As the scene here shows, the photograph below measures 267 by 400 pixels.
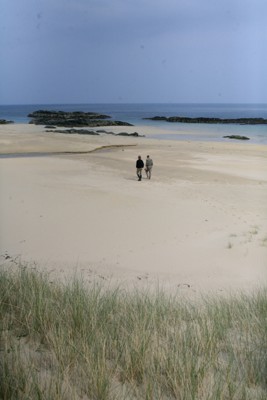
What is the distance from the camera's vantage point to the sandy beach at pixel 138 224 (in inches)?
311

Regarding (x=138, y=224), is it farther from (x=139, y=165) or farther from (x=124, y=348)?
(x=124, y=348)

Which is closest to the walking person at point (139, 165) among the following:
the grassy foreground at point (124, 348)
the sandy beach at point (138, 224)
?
the sandy beach at point (138, 224)

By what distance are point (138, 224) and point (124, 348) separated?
755cm

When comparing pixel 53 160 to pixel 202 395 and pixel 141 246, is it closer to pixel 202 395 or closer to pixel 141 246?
pixel 141 246

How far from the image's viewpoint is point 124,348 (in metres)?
3.50

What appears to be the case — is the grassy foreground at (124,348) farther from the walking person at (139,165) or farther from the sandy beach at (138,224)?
the walking person at (139,165)

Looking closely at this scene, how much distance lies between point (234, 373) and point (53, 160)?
20.8m

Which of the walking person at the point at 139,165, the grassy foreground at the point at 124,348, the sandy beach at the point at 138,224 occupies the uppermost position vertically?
the walking person at the point at 139,165

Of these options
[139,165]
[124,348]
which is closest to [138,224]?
[139,165]

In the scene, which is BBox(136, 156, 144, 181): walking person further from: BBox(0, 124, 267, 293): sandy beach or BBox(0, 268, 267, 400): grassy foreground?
BBox(0, 268, 267, 400): grassy foreground

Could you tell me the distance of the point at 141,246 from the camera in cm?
939

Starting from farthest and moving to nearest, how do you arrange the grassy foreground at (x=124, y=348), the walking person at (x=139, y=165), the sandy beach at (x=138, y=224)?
the walking person at (x=139, y=165) < the sandy beach at (x=138, y=224) < the grassy foreground at (x=124, y=348)

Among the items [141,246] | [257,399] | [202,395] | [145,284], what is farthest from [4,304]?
[141,246]

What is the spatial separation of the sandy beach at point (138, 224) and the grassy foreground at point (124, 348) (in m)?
2.35
